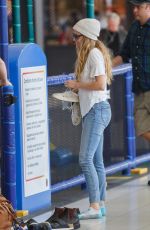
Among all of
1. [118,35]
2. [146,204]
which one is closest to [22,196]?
[146,204]

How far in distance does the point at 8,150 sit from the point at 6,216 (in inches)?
36.9

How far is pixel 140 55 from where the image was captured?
9.76 meters

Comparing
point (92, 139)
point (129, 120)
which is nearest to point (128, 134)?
point (129, 120)

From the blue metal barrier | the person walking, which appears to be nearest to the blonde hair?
the person walking

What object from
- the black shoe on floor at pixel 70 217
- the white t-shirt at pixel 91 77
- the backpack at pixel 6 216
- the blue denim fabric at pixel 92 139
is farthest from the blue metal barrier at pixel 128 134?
the backpack at pixel 6 216

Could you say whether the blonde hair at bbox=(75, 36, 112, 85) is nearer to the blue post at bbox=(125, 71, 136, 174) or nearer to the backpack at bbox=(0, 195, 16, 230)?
the backpack at bbox=(0, 195, 16, 230)

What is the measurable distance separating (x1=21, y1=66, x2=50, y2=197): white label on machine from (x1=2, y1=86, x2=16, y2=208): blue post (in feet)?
0.95

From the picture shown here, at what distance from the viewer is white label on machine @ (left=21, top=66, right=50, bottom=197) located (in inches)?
337

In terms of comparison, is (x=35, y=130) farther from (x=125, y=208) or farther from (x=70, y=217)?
(x=125, y=208)

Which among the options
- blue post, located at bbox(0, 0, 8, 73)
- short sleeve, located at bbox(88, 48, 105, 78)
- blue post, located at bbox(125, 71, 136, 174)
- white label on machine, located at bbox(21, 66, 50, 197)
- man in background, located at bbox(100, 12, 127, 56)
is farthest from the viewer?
man in background, located at bbox(100, 12, 127, 56)

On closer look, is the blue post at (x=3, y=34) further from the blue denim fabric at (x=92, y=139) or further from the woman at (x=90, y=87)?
the blue denim fabric at (x=92, y=139)

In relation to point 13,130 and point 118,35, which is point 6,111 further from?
point 118,35

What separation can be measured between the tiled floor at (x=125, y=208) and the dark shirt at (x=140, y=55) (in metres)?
1.09

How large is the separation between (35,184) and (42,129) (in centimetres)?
51
